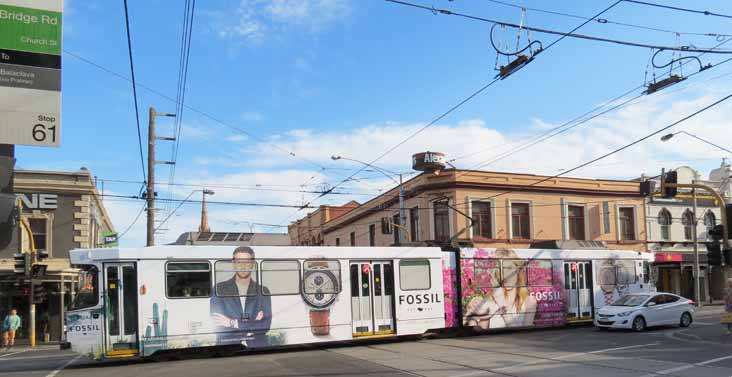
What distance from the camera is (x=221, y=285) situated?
669 inches

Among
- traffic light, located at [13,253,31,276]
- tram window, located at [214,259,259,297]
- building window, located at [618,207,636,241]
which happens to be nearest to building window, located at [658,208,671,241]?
building window, located at [618,207,636,241]

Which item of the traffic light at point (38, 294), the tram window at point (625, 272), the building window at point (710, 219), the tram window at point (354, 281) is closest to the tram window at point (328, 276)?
the tram window at point (354, 281)

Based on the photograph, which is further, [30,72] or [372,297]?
[372,297]

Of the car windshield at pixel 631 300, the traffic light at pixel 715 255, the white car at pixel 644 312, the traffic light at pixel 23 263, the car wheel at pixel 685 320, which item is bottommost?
the car wheel at pixel 685 320

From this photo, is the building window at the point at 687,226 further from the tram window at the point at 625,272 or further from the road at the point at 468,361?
the road at the point at 468,361

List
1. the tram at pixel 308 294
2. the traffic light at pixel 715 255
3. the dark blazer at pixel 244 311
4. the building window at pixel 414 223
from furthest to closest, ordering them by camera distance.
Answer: the building window at pixel 414 223 → the traffic light at pixel 715 255 → the dark blazer at pixel 244 311 → the tram at pixel 308 294

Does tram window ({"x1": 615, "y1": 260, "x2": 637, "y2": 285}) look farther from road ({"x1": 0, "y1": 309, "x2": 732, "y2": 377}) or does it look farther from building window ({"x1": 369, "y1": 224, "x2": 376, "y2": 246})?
building window ({"x1": 369, "y1": 224, "x2": 376, "y2": 246})

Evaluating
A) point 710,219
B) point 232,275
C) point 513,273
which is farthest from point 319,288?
point 710,219

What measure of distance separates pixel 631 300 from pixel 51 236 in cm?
2424

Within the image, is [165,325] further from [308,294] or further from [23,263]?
Result: [23,263]

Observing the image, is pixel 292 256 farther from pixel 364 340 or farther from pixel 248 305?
pixel 364 340

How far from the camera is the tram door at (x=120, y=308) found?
15508 millimetres

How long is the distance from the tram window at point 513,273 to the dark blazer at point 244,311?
8477 millimetres

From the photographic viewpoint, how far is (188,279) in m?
16.7
